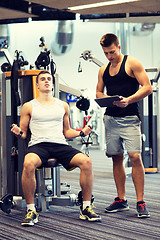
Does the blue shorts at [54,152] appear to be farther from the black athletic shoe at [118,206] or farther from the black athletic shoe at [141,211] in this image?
the black athletic shoe at [141,211]

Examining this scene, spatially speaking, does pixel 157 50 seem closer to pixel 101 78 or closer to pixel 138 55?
pixel 138 55

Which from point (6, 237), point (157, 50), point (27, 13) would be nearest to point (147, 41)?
point (157, 50)

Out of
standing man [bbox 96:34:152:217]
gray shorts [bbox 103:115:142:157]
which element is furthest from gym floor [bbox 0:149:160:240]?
gray shorts [bbox 103:115:142:157]

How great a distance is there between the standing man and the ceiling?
14.1ft

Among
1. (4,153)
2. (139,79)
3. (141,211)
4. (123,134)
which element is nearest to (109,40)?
(139,79)

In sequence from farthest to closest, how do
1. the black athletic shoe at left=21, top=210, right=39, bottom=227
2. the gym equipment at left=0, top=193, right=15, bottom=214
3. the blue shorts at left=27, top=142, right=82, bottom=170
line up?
the gym equipment at left=0, top=193, right=15, bottom=214 < the blue shorts at left=27, top=142, right=82, bottom=170 < the black athletic shoe at left=21, top=210, right=39, bottom=227

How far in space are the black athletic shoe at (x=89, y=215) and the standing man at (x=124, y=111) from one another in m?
0.30

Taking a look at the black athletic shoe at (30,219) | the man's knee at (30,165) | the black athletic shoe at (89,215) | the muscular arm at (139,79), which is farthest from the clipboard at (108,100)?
the black athletic shoe at (30,219)

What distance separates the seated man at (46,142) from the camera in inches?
103

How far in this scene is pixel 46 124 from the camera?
2867 mm

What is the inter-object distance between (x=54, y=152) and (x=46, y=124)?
25 cm

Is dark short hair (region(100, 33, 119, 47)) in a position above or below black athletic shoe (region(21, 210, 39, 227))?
above

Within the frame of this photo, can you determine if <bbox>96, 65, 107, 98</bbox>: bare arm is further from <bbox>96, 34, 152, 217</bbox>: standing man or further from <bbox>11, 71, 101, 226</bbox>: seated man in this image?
<bbox>11, 71, 101, 226</bbox>: seated man

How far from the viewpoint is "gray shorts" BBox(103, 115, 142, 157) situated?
109 inches
